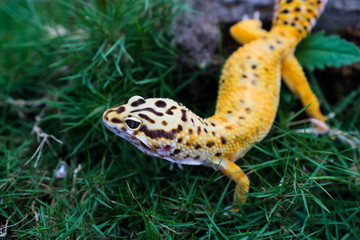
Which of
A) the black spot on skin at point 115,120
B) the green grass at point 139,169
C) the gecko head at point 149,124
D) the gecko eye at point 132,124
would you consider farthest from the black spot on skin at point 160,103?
the green grass at point 139,169

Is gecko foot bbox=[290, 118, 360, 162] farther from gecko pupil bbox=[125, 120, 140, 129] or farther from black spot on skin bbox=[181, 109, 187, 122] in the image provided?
gecko pupil bbox=[125, 120, 140, 129]

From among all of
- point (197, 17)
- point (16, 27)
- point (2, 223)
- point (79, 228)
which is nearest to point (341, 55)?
point (197, 17)

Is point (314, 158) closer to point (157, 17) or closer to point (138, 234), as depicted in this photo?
point (138, 234)

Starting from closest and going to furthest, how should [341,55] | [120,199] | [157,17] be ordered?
[120,199] → [341,55] → [157,17]

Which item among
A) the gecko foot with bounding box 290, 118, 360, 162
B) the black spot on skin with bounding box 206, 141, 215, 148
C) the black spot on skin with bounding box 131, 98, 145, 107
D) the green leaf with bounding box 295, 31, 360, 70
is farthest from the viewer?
the green leaf with bounding box 295, 31, 360, 70

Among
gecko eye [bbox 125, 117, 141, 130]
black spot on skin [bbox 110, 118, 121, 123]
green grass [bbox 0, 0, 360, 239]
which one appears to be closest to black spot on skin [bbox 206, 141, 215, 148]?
green grass [bbox 0, 0, 360, 239]

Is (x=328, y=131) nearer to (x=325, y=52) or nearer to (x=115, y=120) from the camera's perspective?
→ (x=325, y=52)

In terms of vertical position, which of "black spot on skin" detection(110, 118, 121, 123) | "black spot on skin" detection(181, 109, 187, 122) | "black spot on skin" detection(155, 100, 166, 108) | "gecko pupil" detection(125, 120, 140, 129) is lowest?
"black spot on skin" detection(181, 109, 187, 122)

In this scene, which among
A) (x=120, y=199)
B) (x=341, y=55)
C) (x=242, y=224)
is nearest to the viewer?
(x=242, y=224)
